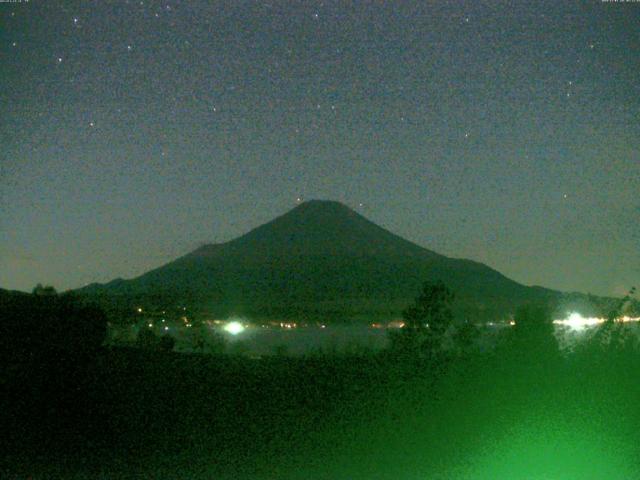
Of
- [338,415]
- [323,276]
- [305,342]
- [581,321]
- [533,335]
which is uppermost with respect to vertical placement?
[323,276]

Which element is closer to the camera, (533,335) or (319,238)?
(533,335)

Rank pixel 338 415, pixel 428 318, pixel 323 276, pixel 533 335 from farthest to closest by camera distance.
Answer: pixel 323 276 → pixel 428 318 → pixel 533 335 → pixel 338 415

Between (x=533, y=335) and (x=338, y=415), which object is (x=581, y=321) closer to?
(x=533, y=335)

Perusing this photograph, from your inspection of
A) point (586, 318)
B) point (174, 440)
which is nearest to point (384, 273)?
point (586, 318)

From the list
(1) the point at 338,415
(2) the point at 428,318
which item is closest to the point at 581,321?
(1) the point at 338,415

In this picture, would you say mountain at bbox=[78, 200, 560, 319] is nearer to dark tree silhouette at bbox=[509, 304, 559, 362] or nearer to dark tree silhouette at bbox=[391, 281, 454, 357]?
dark tree silhouette at bbox=[391, 281, 454, 357]

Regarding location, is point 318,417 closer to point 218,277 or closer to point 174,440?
point 174,440
